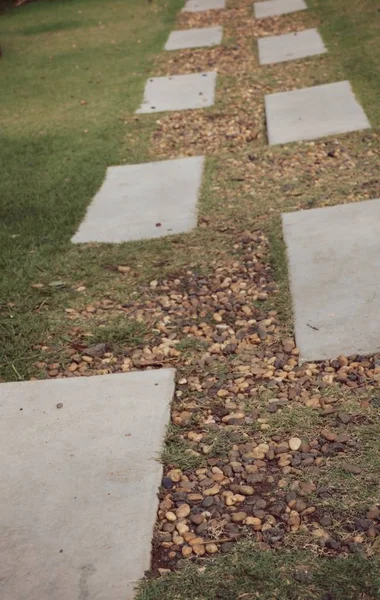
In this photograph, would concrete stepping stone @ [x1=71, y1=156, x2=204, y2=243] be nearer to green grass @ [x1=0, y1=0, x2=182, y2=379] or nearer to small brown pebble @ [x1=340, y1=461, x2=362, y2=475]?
green grass @ [x1=0, y1=0, x2=182, y2=379]

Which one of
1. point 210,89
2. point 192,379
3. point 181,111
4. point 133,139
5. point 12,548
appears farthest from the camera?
point 210,89

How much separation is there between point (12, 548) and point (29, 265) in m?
1.82

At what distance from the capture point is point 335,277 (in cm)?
313

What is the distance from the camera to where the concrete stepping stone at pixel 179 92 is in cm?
591

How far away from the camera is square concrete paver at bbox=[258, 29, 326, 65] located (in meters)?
6.95

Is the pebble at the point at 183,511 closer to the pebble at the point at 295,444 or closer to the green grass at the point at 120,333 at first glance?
the pebble at the point at 295,444

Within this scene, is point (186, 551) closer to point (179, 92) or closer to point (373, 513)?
point (373, 513)

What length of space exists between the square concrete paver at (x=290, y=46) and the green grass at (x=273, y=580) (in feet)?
18.9

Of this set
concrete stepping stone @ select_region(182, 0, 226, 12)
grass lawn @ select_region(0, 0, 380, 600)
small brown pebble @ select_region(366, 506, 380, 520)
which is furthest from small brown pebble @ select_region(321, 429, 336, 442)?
concrete stepping stone @ select_region(182, 0, 226, 12)

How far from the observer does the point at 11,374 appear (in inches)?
109

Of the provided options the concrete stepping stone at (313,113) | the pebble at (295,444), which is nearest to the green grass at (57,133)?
the concrete stepping stone at (313,113)

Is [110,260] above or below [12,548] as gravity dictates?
below

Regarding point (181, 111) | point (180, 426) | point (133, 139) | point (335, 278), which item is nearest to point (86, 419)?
point (180, 426)

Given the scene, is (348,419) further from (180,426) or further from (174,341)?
(174,341)
